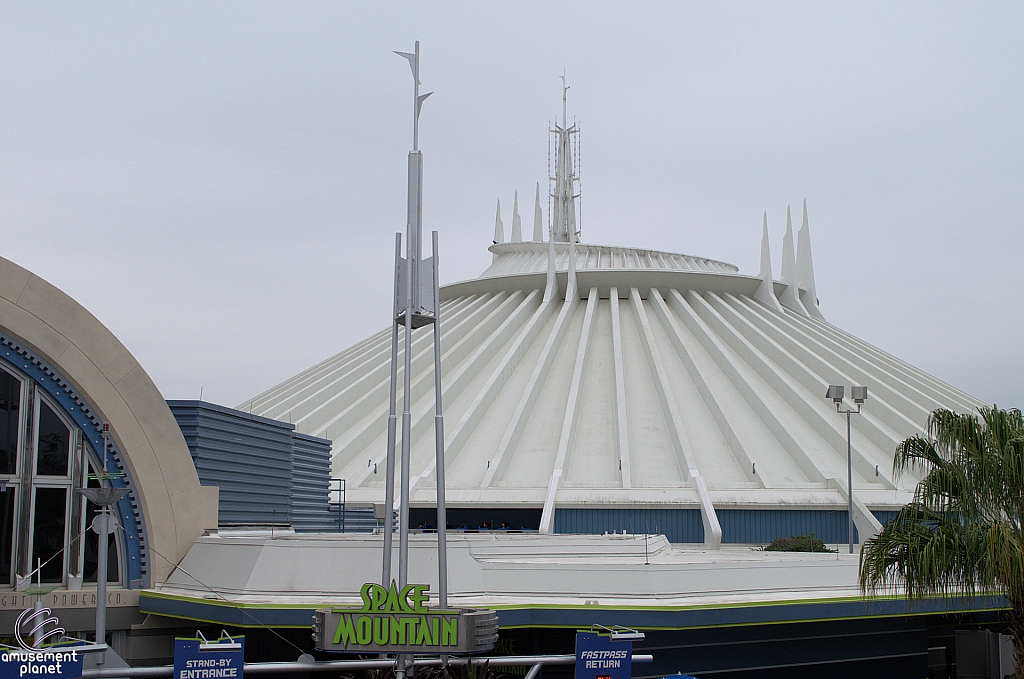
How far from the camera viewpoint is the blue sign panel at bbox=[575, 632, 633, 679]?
41.2ft

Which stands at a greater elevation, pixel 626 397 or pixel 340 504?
pixel 626 397

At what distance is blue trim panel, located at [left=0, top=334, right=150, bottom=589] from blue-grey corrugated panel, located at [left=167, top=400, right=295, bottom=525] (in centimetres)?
176

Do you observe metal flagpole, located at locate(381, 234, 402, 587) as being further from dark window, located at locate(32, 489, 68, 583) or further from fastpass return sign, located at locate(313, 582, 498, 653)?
dark window, located at locate(32, 489, 68, 583)

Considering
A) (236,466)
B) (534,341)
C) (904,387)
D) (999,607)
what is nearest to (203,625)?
(236,466)

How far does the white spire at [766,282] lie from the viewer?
39625mm

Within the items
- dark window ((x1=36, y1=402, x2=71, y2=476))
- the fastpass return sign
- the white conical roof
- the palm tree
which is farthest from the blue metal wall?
the fastpass return sign

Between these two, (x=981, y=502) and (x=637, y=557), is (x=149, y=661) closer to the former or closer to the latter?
(x=637, y=557)

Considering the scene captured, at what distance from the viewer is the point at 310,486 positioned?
23391 mm

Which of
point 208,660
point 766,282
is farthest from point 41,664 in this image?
point 766,282

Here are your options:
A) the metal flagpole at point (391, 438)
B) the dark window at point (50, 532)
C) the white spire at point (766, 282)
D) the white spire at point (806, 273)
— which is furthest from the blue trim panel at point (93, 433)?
the white spire at point (806, 273)

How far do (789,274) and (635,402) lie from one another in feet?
45.7

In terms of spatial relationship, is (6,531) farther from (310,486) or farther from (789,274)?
(789,274)

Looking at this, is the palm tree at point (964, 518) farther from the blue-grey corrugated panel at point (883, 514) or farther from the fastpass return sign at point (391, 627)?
the blue-grey corrugated panel at point (883, 514)

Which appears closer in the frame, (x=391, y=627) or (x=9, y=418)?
(x=391, y=627)
